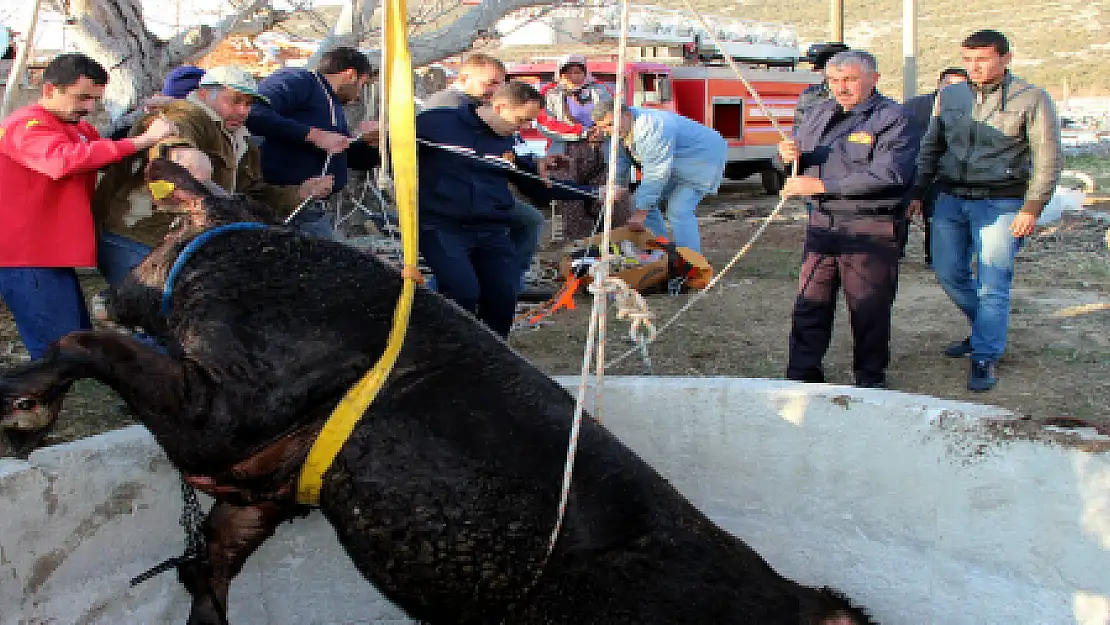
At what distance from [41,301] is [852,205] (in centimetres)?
383

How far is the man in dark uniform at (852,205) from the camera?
14.5 feet

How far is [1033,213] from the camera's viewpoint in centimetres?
485

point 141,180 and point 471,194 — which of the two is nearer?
point 141,180

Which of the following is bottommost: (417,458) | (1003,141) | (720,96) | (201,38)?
(417,458)

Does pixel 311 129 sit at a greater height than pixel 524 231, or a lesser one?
greater

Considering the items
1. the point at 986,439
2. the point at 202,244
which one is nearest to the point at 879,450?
the point at 986,439

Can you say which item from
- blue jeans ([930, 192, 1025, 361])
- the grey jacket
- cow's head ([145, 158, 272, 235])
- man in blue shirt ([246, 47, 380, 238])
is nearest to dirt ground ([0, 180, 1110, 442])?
blue jeans ([930, 192, 1025, 361])

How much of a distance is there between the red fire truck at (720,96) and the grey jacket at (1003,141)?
6.48m

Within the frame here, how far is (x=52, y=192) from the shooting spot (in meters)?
3.74

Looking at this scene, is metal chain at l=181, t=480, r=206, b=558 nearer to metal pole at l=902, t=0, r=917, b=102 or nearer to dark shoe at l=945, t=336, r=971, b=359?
dark shoe at l=945, t=336, r=971, b=359

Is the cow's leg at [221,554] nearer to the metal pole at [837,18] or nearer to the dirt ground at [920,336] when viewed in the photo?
the dirt ground at [920,336]

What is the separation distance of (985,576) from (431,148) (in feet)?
10.5

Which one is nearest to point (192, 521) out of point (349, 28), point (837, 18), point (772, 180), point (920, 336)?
point (920, 336)

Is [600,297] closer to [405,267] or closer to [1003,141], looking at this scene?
[405,267]
